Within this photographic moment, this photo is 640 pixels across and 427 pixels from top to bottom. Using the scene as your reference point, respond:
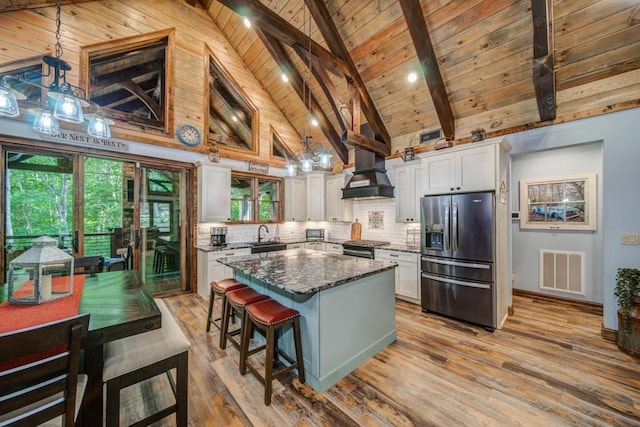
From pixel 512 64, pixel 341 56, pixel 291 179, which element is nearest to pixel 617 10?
pixel 512 64

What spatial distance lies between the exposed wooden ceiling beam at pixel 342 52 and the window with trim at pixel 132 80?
285 cm

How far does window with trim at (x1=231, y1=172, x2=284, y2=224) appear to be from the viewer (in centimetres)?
540

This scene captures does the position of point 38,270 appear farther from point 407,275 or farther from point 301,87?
point 301,87

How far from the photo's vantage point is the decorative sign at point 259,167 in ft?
17.9

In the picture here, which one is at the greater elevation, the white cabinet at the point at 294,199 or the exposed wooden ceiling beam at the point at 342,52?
the exposed wooden ceiling beam at the point at 342,52

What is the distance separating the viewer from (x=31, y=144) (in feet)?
10.7

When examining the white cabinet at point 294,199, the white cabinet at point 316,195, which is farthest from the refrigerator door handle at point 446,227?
the white cabinet at point 294,199

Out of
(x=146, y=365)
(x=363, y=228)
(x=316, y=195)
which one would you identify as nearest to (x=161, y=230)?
(x=316, y=195)

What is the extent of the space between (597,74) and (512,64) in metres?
0.93

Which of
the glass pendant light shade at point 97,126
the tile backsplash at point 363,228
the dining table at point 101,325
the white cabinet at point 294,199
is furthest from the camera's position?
the white cabinet at point 294,199

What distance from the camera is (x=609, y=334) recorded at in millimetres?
2955

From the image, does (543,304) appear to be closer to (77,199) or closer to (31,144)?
(77,199)

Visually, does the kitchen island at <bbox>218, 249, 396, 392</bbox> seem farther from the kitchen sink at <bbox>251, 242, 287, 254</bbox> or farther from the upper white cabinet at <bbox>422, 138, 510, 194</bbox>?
the kitchen sink at <bbox>251, 242, 287, 254</bbox>

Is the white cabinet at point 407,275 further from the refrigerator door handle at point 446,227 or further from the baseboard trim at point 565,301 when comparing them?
the baseboard trim at point 565,301
